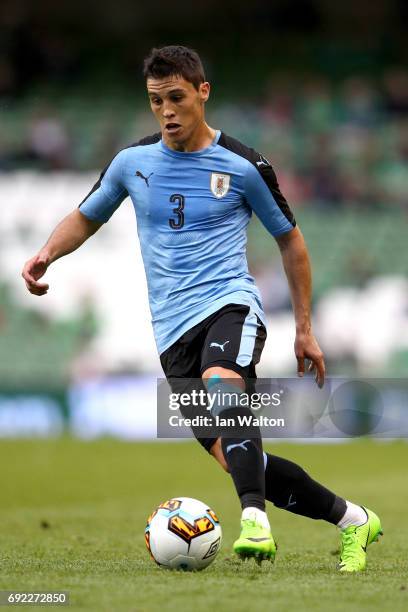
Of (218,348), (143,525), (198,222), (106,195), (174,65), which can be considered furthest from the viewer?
(143,525)

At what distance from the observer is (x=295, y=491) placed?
5707 millimetres

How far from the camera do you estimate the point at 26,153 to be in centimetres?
2409

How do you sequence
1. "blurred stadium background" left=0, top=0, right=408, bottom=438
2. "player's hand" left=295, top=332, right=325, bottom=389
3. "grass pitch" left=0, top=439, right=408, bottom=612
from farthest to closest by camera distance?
"blurred stadium background" left=0, top=0, right=408, bottom=438
"player's hand" left=295, top=332, right=325, bottom=389
"grass pitch" left=0, top=439, right=408, bottom=612

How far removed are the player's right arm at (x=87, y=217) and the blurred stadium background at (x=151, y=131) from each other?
13268mm

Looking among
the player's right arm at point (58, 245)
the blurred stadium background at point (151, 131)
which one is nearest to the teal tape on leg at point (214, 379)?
the player's right arm at point (58, 245)

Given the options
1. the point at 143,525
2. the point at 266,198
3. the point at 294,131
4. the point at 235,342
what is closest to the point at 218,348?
the point at 235,342

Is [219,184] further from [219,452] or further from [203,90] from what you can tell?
[219,452]

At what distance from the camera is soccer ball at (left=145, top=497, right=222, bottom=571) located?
548 centimetres

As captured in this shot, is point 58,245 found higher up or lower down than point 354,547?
higher up

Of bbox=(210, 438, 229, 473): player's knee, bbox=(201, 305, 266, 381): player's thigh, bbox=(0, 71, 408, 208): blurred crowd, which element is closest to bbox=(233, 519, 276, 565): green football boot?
bbox=(210, 438, 229, 473): player's knee

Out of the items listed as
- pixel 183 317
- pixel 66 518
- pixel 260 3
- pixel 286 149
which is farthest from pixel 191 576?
pixel 260 3

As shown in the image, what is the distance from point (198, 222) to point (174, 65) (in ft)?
2.43

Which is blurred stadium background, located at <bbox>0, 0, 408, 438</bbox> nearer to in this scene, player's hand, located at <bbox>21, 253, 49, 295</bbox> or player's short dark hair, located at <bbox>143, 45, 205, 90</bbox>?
player's hand, located at <bbox>21, 253, 49, 295</bbox>

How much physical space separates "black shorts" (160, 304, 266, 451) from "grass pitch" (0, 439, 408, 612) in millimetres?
829
